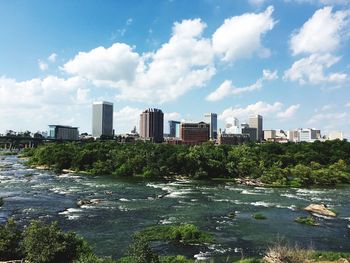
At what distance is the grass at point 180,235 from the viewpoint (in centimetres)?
3702

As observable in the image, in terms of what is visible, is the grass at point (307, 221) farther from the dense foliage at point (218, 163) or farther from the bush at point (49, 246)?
the dense foliage at point (218, 163)

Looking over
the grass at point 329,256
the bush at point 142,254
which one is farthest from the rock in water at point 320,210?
the bush at point 142,254

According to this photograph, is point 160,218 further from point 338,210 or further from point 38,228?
point 338,210

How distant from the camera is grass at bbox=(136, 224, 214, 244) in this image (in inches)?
1458

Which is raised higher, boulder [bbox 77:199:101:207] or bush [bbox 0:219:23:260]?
bush [bbox 0:219:23:260]

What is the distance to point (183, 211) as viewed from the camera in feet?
169

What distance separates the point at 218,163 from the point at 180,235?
60617mm

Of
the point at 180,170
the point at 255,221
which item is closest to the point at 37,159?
the point at 180,170

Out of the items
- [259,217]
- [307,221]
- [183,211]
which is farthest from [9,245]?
[307,221]

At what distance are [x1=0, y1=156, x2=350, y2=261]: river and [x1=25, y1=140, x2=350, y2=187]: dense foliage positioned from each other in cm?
1057

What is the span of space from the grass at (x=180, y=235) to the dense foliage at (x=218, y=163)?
49.1 metres

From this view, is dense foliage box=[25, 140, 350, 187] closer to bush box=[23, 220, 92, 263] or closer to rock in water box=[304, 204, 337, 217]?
rock in water box=[304, 204, 337, 217]

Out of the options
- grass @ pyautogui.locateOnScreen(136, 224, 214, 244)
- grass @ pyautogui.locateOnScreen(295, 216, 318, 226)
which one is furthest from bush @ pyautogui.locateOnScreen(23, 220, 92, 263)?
grass @ pyautogui.locateOnScreen(295, 216, 318, 226)

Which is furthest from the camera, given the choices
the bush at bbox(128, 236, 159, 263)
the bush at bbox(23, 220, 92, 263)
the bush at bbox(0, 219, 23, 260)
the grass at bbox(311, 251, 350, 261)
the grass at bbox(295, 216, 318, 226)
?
the grass at bbox(295, 216, 318, 226)
